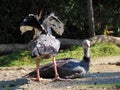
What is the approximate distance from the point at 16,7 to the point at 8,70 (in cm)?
496

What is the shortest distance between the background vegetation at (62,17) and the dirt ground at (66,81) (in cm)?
466

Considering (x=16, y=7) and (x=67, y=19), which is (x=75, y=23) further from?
(x=16, y=7)

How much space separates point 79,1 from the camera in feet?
53.8

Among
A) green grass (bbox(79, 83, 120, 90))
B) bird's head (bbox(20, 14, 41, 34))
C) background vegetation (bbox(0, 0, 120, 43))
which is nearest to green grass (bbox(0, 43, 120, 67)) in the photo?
background vegetation (bbox(0, 0, 120, 43))

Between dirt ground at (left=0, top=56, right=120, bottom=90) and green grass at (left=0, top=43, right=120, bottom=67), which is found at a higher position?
green grass at (left=0, top=43, right=120, bottom=67)

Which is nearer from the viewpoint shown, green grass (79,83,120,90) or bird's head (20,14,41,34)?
green grass (79,83,120,90)

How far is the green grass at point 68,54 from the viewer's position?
13.7 meters

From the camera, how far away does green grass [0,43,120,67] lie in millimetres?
13657

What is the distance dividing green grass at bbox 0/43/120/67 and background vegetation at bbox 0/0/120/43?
1.82 meters

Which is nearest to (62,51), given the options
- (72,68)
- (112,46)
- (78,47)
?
(78,47)

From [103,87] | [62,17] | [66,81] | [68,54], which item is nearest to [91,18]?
[62,17]

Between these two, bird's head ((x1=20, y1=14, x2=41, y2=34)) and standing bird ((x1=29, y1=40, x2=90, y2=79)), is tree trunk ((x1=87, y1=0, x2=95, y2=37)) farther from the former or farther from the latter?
bird's head ((x1=20, y1=14, x2=41, y2=34))

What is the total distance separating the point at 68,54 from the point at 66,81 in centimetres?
458

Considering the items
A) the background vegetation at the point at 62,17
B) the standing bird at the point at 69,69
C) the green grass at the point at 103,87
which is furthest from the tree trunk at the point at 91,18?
the green grass at the point at 103,87
